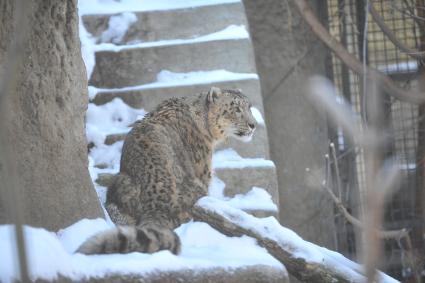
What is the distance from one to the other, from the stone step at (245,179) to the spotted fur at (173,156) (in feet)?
0.83

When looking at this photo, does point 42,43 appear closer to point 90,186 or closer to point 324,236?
point 90,186

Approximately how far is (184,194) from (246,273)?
1936 millimetres

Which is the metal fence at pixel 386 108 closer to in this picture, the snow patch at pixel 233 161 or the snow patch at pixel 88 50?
the snow patch at pixel 233 161

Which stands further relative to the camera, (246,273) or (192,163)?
(192,163)

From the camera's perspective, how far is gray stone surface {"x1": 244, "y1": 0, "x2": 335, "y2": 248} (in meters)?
8.54

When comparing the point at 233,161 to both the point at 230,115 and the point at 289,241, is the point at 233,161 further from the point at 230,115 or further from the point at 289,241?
the point at 289,241

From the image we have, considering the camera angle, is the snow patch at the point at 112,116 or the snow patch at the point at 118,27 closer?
the snow patch at the point at 112,116

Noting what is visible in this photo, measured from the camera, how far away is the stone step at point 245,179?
6691 mm

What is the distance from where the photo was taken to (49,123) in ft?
13.0

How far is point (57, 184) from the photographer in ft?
12.8

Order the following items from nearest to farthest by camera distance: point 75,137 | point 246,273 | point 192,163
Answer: point 246,273 < point 75,137 < point 192,163

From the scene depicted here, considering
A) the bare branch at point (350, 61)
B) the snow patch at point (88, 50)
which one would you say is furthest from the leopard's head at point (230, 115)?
the snow patch at point (88, 50)

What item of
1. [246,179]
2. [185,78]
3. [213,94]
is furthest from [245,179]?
[185,78]

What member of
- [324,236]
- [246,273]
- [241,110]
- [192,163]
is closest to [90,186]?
[246,273]
